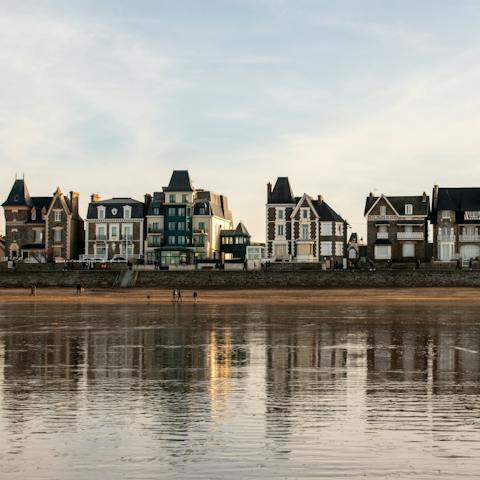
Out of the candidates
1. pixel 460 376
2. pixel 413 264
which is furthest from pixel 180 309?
pixel 413 264

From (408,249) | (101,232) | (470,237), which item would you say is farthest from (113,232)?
(470,237)

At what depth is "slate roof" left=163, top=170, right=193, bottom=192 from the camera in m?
102

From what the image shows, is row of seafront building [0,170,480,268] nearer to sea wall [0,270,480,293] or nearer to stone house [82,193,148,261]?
stone house [82,193,148,261]

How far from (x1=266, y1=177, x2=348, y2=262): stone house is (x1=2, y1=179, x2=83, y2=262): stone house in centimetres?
2846

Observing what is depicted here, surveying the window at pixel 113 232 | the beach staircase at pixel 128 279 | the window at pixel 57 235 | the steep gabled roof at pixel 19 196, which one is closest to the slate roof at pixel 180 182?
the window at pixel 113 232

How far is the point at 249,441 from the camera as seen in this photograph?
12.4 meters

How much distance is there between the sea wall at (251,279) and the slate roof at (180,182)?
1867 centimetres

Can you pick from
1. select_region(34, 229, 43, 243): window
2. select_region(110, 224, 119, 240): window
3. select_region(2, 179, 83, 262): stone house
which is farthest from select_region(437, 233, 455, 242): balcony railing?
select_region(34, 229, 43, 243): window

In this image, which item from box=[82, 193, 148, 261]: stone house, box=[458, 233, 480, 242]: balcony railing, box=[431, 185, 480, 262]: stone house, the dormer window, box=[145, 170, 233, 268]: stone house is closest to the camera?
box=[458, 233, 480, 242]: balcony railing

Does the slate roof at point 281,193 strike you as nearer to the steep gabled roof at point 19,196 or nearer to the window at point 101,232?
the window at point 101,232

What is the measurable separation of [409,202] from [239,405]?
81564mm

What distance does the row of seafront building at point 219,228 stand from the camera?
92.8m

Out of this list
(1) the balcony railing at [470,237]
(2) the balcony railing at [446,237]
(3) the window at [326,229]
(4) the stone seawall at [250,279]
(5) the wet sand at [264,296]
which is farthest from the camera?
(3) the window at [326,229]

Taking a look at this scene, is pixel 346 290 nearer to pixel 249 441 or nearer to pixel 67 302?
pixel 67 302
